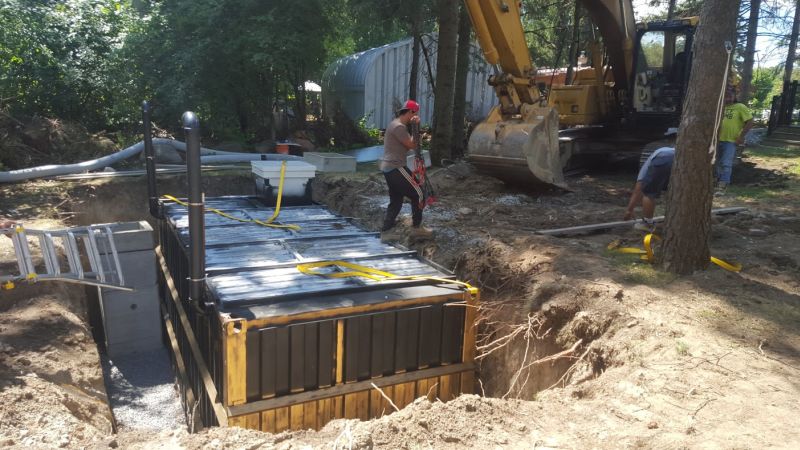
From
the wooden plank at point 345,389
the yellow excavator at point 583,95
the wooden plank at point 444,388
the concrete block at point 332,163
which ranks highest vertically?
the yellow excavator at point 583,95

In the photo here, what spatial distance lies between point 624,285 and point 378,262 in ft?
7.39

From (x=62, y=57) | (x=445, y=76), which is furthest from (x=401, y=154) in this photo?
(x=62, y=57)

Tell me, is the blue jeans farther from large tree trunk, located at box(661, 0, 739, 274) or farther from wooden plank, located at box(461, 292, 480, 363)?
wooden plank, located at box(461, 292, 480, 363)

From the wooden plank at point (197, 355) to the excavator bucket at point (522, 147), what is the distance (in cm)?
519

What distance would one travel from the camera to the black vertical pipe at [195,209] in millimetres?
3912

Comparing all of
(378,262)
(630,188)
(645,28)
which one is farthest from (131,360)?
(645,28)

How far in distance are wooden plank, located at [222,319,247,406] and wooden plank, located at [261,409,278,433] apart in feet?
0.63

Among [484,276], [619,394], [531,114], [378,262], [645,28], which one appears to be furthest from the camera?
[645,28]

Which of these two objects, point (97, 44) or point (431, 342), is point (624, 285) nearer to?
point (431, 342)

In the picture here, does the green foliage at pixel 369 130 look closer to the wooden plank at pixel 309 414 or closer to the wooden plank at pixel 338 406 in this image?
the wooden plank at pixel 338 406

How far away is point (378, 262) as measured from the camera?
533 centimetres

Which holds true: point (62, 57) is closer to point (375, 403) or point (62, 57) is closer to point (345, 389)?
point (345, 389)

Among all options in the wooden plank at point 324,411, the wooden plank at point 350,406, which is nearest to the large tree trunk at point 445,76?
the wooden plank at point 350,406

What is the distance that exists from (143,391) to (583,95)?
9.27 meters
